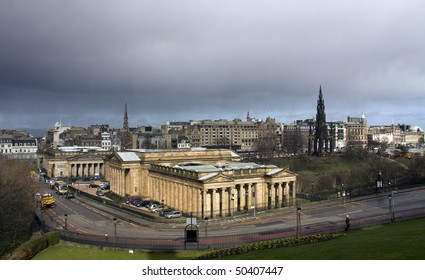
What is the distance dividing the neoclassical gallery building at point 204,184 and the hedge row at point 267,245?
23.1 m

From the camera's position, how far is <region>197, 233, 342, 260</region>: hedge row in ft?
114

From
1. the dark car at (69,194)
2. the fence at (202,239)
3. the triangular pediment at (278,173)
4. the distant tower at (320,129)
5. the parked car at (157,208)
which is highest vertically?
the distant tower at (320,129)

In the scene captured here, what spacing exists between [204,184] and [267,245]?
78.4 feet

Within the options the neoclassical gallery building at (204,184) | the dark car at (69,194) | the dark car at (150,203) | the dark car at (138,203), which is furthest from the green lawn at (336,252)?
the dark car at (69,194)

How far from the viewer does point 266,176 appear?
68625 mm

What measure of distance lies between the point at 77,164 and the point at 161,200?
68112mm

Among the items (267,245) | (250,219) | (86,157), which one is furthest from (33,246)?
(86,157)

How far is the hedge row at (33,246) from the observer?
116 ft

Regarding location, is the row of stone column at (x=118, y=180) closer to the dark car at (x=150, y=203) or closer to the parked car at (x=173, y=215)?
the dark car at (x=150, y=203)

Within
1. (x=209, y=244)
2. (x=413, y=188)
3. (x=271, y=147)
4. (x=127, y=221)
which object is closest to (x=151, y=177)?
(x=127, y=221)

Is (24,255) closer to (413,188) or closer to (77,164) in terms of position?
(413,188)

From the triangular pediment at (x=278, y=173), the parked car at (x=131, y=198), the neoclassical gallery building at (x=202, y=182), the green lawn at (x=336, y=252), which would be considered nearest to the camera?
the green lawn at (x=336, y=252)

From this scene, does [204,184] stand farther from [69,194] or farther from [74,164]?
[74,164]

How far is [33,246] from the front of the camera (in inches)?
1513
